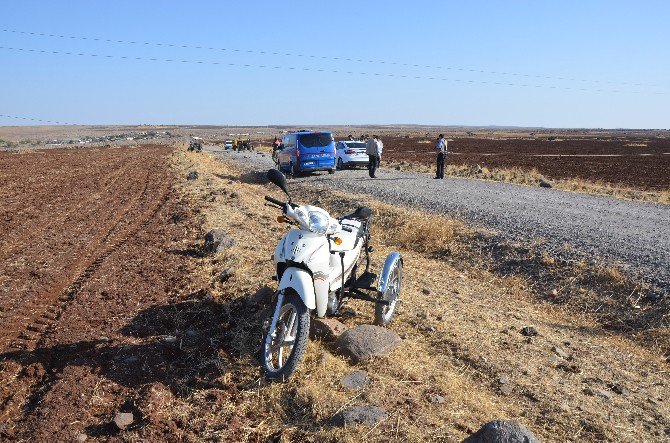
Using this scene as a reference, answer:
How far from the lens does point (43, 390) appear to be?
4.18 m

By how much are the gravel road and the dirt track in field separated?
6.37 metres

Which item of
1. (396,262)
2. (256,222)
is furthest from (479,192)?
(396,262)

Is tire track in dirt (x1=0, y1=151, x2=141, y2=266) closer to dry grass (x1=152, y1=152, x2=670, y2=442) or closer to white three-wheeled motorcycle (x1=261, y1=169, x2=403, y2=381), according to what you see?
dry grass (x1=152, y1=152, x2=670, y2=442)

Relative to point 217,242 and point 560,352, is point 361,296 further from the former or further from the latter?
point 217,242

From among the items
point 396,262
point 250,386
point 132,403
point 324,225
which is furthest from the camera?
point 396,262

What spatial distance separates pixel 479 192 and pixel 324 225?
12793 millimetres

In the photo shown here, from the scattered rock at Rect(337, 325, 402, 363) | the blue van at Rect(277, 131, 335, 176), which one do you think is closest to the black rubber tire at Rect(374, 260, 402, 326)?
the scattered rock at Rect(337, 325, 402, 363)

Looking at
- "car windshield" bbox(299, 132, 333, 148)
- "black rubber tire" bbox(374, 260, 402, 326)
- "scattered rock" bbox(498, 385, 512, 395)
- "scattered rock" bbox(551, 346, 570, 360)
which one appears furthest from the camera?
"car windshield" bbox(299, 132, 333, 148)

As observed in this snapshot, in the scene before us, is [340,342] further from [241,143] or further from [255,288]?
[241,143]

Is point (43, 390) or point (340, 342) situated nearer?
point (43, 390)

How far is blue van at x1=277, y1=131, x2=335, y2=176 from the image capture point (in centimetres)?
2249

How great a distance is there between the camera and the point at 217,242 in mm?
8422

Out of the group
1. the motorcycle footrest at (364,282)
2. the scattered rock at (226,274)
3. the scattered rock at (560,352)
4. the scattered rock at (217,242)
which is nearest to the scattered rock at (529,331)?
the scattered rock at (560,352)

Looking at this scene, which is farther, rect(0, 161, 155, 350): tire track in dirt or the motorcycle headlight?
rect(0, 161, 155, 350): tire track in dirt
